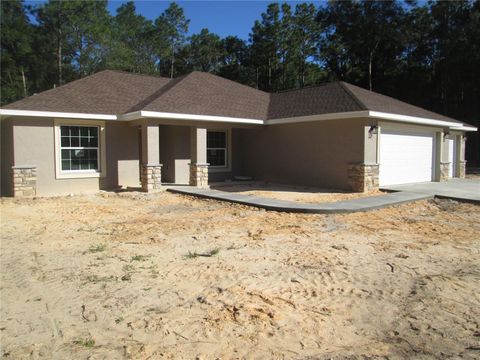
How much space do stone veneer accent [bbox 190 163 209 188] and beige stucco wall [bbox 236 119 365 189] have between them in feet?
11.2

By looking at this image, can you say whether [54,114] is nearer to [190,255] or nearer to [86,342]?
[190,255]

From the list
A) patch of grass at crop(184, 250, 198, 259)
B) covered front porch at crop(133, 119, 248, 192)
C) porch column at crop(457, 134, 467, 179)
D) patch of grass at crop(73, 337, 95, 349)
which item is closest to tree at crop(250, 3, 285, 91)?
porch column at crop(457, 134, 467, 179)

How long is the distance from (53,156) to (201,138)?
5.15m

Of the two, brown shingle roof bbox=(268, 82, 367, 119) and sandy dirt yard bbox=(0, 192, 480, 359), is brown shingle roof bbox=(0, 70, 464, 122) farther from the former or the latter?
sandy dirt yard bbox=(0, 192, 480, 359)

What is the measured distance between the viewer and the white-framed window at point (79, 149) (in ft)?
44.0

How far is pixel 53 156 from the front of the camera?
13.2 meters

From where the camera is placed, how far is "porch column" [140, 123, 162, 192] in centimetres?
1348

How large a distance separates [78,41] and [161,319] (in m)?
34.6

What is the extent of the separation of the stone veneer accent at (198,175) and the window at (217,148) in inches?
88.8

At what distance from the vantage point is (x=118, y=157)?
14.8 m

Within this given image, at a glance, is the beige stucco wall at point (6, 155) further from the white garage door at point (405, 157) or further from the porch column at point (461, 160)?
the porch column at point (461, 160)

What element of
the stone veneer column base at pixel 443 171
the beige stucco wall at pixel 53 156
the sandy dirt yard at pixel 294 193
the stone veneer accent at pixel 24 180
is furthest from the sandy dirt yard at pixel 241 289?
the stone veneer column base at pixel 443 171

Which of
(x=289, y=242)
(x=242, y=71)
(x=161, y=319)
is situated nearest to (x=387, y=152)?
(x=289, y=242)

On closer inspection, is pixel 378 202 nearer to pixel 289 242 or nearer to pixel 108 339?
pixel 289 242
